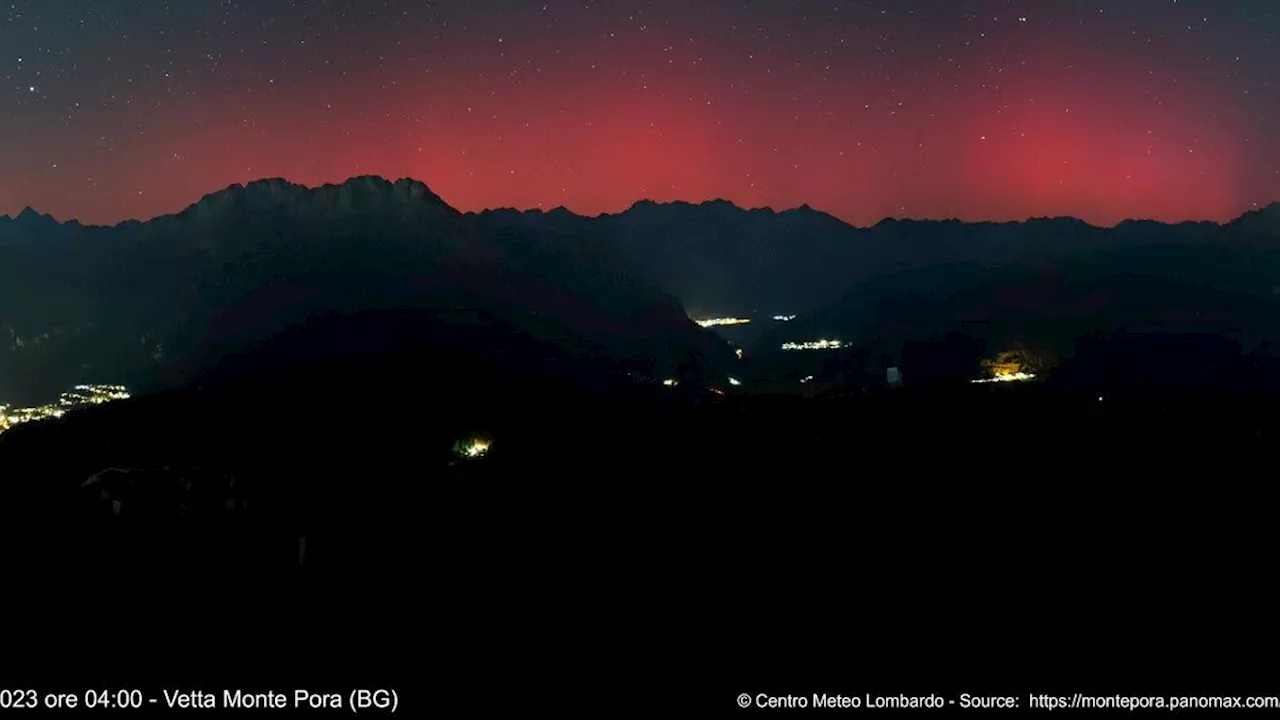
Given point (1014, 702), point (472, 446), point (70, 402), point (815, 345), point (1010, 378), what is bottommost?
point (70, 402)

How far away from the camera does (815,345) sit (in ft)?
506

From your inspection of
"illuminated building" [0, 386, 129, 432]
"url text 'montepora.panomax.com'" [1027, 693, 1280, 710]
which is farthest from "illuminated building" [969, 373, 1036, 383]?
"illuminated building" [0, 386, 129, 432]

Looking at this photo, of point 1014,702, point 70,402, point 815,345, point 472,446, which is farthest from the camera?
point 815,345

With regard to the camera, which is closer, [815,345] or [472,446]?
[472,446]

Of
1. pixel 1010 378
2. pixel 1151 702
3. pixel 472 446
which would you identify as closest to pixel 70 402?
pixel 472 446

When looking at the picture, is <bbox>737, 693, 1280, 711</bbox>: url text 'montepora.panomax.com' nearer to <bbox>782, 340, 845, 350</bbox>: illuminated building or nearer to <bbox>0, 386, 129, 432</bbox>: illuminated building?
<bbox>0, 386, 129, 432</bbox>: illuminated building

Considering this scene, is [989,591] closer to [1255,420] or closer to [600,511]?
[600,511]

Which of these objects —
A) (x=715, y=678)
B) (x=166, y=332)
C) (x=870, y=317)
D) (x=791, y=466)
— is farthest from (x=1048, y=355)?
(x=166, y=332)

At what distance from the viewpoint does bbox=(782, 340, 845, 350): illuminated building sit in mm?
145875

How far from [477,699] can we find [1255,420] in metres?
31.2

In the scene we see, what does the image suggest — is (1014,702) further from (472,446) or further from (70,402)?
(70,402)

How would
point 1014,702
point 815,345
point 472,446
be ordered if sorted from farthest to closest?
1. point 815,345
2. point 472,446
3. point 1014,702

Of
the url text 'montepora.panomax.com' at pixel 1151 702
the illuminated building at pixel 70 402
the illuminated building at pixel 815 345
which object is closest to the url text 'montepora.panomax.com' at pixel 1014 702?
the url text 'montepora.panomax.com' at pixel 1151 702

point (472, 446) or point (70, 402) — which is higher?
point (472, 446)
